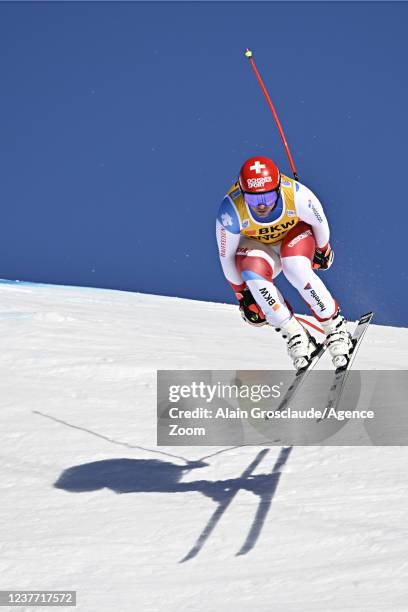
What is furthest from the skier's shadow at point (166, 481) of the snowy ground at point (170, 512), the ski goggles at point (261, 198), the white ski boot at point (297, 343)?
the ski goggles at point (261, 198)

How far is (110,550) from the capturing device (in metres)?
4.74

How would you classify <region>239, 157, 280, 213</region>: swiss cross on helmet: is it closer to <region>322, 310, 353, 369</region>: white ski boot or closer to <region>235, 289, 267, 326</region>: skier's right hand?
<region>235, 289, 267, 326</region>: skier's right hand

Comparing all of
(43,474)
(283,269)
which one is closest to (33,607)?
(43,474)

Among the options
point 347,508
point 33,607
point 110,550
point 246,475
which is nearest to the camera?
point 33,607

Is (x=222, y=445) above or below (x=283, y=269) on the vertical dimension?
below

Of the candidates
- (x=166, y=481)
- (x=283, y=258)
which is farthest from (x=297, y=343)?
(x=166, y=481)

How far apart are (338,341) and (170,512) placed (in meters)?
1.58

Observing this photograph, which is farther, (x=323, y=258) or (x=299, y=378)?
(x=323, y=258)

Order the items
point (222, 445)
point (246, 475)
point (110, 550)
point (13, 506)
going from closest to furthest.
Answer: point (110, 550) < point (13, 506) < point (246, 475) < point (222, 445)

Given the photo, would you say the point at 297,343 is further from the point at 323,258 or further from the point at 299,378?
the point at 323,258

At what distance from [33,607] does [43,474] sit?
2.12m

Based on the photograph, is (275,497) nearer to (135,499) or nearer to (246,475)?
(246,475)

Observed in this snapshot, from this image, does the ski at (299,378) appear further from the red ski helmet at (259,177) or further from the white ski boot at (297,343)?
the red ski helmet at (259,177)

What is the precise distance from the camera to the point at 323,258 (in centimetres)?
587
